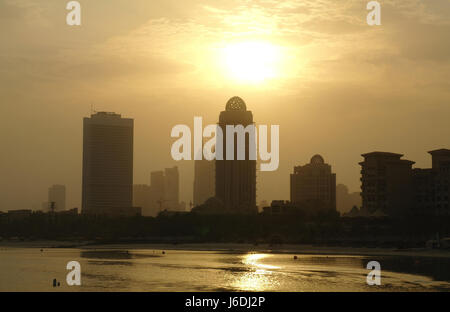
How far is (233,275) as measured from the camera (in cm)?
11556

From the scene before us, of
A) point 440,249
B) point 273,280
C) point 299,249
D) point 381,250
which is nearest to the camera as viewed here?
point 273,280

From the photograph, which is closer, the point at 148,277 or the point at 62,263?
the point at 148,277

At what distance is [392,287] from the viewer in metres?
94.9

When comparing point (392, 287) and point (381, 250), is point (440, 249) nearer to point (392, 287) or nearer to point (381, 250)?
point (381, 250)

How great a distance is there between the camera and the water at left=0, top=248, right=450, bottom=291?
97625mm

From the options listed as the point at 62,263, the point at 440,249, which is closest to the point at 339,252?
the point at 440,249

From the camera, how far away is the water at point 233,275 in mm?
97625

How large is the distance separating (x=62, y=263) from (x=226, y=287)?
191 ft
